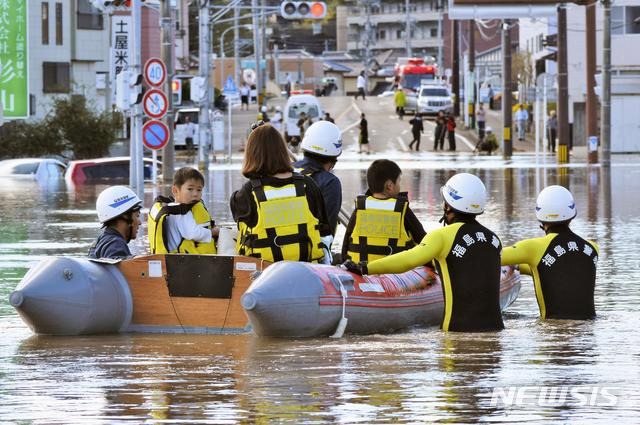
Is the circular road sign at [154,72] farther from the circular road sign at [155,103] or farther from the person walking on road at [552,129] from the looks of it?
the person walking on road at [552,129]

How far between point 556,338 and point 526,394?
2902 mm

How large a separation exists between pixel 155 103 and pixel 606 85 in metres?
21.7

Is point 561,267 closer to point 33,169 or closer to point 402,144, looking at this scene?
point 33,169

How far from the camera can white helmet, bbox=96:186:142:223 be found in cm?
1225

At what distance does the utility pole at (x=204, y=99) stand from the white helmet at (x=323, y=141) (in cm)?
3495

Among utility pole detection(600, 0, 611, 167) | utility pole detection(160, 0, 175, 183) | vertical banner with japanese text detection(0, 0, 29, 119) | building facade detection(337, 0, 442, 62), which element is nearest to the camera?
utility pole detection(160, 0, 175, 183)

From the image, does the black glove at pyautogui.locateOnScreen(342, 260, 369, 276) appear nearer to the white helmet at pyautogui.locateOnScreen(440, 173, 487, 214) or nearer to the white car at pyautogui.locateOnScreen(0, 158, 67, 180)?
the white helmet at pyautogui.locateOnScreen(440, 173, 487, 214)

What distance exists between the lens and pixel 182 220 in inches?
498

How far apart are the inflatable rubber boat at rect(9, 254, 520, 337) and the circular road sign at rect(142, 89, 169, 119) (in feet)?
66.5

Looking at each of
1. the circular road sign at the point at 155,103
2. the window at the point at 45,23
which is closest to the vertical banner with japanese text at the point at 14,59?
the circular road sign at the point at 155,103

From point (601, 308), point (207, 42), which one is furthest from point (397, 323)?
point (207, 42)

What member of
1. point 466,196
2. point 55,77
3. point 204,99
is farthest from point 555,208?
point 55,77

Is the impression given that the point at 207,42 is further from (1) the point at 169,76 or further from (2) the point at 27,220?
(2) the point at 27,220

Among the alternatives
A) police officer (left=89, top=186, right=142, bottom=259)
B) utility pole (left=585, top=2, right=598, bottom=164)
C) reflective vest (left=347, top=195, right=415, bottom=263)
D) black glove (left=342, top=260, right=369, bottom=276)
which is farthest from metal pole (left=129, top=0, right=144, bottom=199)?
utility pole (left=585, top=2, right=598, bottom=164)
